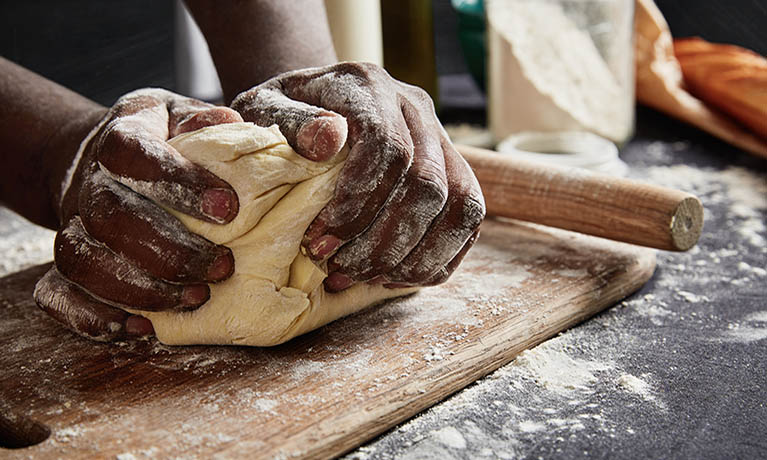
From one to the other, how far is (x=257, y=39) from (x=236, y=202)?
460 millimetres

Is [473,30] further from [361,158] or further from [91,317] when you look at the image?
[91,317]

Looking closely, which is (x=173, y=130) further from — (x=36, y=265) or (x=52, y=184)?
(x=36, y=265)

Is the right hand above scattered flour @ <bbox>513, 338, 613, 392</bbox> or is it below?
above

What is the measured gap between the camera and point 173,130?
3.55 feet

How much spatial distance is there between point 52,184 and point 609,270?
935 mm

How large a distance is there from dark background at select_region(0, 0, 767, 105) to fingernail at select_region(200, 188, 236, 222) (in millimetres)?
1696

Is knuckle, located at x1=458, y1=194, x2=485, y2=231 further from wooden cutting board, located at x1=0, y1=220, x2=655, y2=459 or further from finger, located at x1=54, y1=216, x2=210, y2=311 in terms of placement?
finger, located at x1=54, y1=216, x2=210, y2=311

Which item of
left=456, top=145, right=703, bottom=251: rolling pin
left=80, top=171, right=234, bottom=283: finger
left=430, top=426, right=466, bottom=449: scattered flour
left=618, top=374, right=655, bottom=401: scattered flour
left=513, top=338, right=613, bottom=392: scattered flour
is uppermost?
left=80, top=171, right=234, bottom=283: finger

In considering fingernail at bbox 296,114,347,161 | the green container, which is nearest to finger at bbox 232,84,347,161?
fingernail at bbox 296,114,347,161

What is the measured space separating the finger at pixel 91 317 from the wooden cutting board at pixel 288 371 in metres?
0.02

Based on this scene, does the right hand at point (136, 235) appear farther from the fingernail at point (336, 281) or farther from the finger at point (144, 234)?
the fingernail at point (336, 281)

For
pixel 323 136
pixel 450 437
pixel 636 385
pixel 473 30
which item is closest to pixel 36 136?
pixel 323 136

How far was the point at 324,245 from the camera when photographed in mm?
996

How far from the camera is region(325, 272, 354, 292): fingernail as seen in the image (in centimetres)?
107
